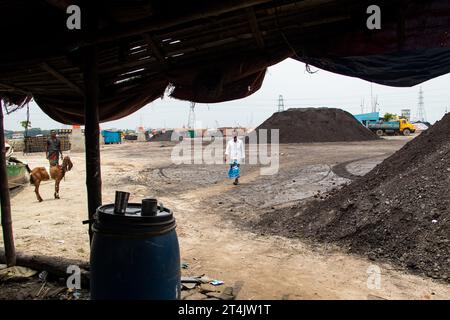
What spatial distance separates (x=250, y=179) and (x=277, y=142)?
68.5 ft

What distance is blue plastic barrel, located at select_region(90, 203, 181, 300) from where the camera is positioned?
9.46ft

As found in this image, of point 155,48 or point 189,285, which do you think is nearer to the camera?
point 155,48

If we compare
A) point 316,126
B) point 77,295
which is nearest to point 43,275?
point 77,295

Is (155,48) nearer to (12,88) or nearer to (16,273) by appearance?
(12,88)

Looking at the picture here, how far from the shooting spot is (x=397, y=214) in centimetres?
640

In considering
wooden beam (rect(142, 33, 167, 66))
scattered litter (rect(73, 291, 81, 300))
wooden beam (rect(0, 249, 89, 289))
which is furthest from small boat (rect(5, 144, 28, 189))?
wooden beam (rect(142, 33, 167, 66))

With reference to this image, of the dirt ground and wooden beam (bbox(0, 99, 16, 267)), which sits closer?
the dirt ground

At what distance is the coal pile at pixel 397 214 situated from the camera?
560 centimetres

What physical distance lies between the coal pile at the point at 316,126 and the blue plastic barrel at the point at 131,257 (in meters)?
31.9

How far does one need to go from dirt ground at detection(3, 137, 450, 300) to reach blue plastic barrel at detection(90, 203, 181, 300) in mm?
1952

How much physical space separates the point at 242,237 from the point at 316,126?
30540 millimetres

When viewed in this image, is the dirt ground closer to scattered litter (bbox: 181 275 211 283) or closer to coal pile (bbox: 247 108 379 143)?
scattered litter (bbox: 181 275 211 283)

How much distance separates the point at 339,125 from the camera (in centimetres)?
3666
